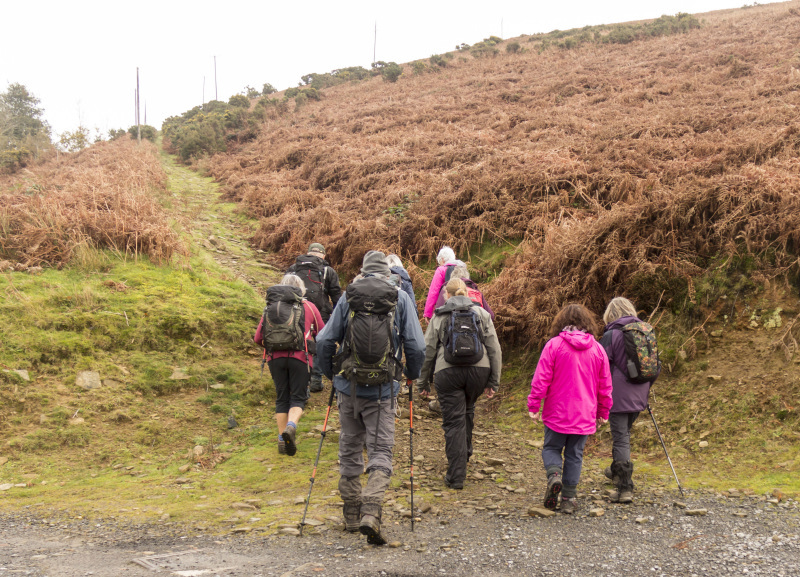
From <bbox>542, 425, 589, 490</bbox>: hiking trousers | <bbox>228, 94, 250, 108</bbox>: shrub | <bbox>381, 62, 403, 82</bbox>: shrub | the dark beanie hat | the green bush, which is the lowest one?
<bbox>542, 425, 589, 490</bbox>: hiking trousers

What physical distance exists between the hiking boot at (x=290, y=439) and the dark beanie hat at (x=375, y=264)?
8.81 feet

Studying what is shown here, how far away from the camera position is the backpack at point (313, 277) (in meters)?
8.62

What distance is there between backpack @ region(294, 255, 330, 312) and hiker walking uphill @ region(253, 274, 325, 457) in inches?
56.6

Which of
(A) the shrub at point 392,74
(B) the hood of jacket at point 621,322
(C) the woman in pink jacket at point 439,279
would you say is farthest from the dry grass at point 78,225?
(A) the shrub at point 392,74

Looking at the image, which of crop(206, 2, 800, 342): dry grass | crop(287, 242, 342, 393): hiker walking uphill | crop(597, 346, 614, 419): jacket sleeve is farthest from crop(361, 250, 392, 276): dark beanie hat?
crop(206, 2, 800, 342): dry grass

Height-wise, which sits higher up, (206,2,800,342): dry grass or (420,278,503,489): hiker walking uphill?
(206,2,800,342): dry grass

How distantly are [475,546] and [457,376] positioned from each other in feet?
6.00

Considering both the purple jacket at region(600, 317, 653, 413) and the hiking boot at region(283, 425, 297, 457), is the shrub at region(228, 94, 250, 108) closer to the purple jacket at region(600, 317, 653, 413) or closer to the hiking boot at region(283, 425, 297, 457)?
the hiking boot at region(283, 425, 297, 457)

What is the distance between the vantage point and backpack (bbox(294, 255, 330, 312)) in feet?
28.3

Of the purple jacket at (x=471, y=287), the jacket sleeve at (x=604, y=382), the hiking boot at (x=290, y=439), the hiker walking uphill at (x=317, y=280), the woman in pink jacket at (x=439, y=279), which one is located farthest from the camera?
the hiker walking uphill at (x=317, y=280)

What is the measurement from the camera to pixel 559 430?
5.16m

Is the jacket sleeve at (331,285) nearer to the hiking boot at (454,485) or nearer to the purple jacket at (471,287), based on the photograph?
the purple jacket at (471,287)

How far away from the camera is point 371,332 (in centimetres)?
475

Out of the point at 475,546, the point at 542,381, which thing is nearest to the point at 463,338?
the point at 542,381
